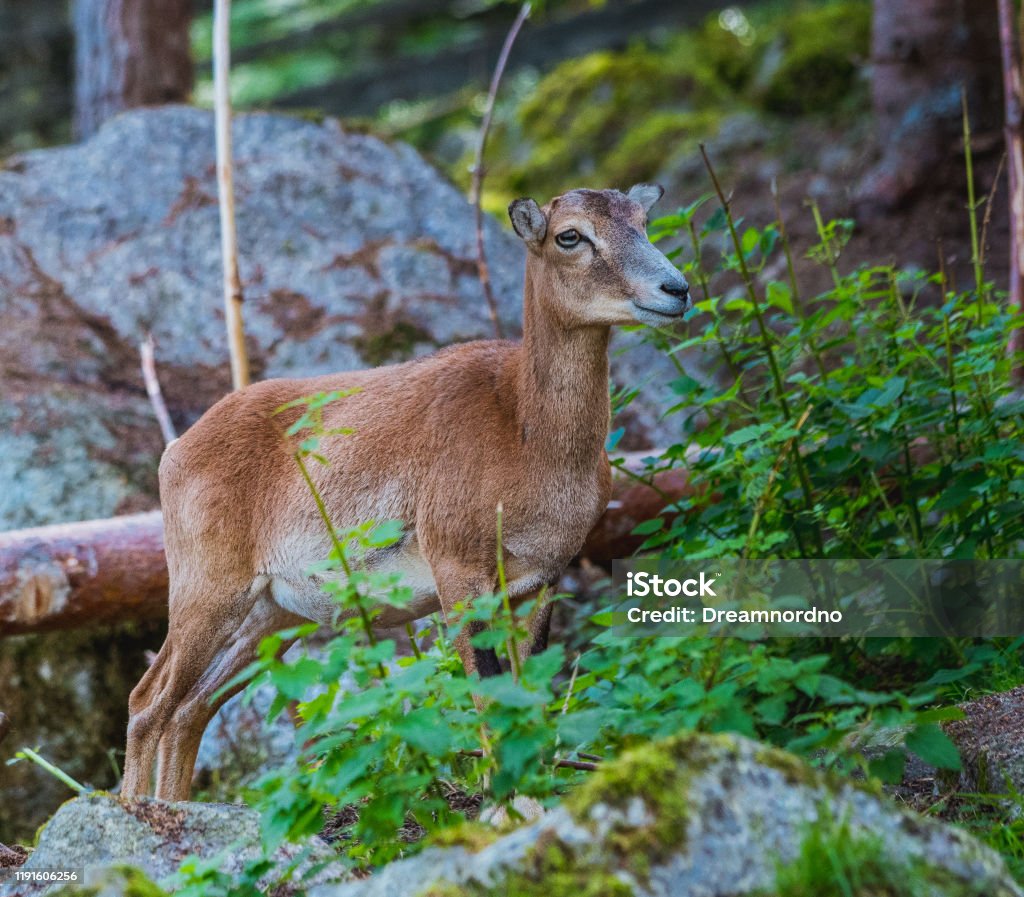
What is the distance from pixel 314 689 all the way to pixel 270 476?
182 cm

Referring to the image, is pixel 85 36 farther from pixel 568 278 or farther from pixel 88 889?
pixel 88 889

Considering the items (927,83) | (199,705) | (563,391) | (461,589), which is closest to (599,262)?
(563,391)

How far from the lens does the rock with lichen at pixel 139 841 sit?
12.2 feet

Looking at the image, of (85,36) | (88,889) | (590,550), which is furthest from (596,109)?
(88,889)

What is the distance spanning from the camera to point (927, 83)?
9.30 m

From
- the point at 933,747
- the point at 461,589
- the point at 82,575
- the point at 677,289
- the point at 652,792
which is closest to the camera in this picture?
the point at 652,792

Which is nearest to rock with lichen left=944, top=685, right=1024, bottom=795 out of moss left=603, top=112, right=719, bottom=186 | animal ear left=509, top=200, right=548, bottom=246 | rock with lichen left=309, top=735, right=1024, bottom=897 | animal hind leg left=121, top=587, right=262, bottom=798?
rock with lichen left=309, top=735, right=1024, bottom=897

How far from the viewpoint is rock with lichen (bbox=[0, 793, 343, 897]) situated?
3709 millimetres

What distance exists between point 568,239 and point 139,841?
268 cm

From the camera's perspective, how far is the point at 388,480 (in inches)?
204

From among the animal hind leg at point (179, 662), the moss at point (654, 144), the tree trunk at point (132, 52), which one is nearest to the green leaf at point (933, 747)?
the animal hind leg at point (179, 662)

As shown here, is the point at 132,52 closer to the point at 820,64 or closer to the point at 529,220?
the point at 820,64

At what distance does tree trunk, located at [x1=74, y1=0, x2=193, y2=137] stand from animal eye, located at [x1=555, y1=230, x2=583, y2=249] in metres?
7.17

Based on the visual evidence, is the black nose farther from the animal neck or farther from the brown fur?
the animal neck
